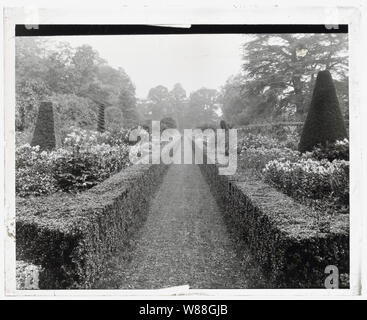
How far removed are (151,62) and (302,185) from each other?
3056 mm

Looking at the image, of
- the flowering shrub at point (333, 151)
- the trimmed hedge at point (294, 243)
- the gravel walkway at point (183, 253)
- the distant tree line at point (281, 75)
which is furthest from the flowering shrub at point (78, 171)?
the distant tree line at point (281, 75)

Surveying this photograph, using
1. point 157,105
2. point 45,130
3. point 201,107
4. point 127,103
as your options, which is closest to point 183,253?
point 45,130

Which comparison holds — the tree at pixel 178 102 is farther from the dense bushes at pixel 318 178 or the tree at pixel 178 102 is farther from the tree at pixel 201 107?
the dense bushes at pixel 318 178

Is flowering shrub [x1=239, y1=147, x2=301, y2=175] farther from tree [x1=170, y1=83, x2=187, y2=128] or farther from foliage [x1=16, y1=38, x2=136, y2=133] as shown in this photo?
tree [x1=170, y1=83, x2=187, y2=128]

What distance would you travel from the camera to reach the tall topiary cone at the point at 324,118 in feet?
25.1

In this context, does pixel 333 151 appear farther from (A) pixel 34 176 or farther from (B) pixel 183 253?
(A) pixel 34 176

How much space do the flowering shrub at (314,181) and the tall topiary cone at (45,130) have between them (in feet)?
19.3

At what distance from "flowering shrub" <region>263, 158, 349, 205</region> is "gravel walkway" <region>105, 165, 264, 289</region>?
135cm

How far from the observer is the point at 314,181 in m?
5.31

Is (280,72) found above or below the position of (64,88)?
above

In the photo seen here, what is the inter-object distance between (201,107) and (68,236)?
3573 cm

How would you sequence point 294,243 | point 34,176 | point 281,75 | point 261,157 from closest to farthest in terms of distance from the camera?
point 294,243
point 34,176
point 261,157
point 281,75
